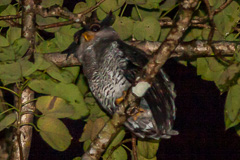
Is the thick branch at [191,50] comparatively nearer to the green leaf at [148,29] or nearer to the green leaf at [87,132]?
the green leaf at [148,29]

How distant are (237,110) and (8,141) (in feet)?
2.18

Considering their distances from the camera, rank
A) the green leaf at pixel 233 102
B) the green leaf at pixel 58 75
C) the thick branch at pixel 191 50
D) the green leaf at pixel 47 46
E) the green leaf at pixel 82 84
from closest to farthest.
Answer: the green leaf at pixel 233 102
the green leaf at pixel 58 75
the thick branch at pixel 191 50
the green leaf at pixel 47 46
the green leaf at pixel 82 84

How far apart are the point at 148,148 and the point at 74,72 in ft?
0.96

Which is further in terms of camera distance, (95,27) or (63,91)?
(95,27)

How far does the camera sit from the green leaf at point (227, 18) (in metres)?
0.91

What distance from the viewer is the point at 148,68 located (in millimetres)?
768

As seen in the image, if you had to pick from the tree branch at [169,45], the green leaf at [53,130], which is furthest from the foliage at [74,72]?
the tree branch at [169,45]

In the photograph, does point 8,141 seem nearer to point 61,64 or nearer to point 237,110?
point 61,64

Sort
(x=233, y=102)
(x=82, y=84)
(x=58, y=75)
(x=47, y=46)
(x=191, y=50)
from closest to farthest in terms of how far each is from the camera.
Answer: (x=233, y=102) < (x=58, y=75) < (x=191, y=50) < (x=47, y=46) < (x=82, y=84)

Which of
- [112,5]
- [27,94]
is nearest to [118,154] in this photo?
[27,94]

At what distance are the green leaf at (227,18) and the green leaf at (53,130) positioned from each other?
1.38 ft

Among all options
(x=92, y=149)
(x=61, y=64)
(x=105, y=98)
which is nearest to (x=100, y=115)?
(x=105, y=98)

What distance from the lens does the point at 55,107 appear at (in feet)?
2.67

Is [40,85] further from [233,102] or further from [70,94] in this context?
[233,102]
